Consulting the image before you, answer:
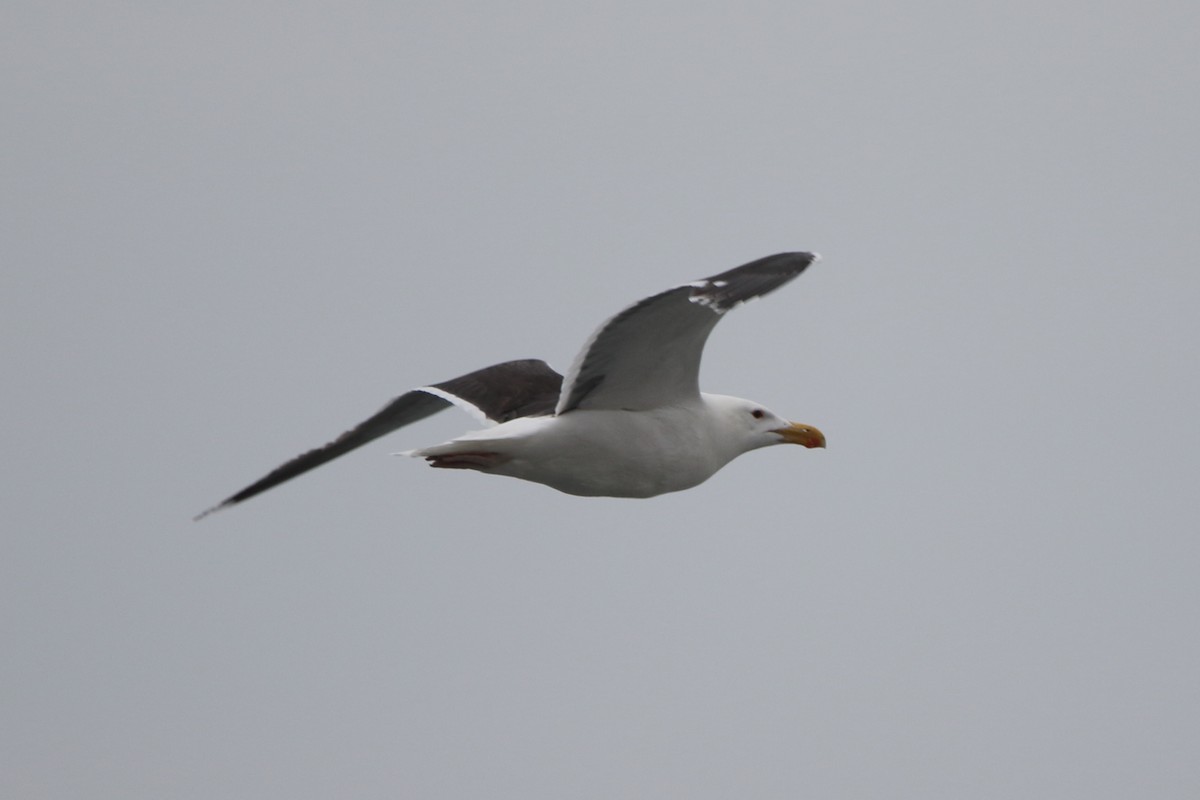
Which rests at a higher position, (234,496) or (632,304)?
(632,304)

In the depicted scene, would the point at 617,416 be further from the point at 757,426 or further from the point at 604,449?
the point at 757,426

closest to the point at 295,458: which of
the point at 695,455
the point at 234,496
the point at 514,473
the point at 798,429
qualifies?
the point at 234,496

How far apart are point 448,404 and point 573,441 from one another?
154cm

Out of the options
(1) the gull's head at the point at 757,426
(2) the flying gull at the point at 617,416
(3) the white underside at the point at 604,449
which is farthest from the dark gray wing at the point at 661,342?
(1) the gull's head at the point at 757,426

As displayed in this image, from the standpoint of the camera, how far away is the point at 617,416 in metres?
12.1

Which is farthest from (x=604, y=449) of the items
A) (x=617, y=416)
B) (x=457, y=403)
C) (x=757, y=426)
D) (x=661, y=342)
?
(x=757, y=426)

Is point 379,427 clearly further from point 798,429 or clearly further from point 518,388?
point 798,429

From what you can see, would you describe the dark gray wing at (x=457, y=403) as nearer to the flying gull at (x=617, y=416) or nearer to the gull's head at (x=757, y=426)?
the flying gull at (x=617, y=416)

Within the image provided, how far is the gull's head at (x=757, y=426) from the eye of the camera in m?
Result: 12.9

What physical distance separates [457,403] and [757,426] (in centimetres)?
208

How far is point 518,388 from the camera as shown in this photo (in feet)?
43.3

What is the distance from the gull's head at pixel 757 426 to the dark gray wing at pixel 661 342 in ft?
1.99

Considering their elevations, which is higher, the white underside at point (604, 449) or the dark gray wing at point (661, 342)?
the dark gray wing at point (661, 342)

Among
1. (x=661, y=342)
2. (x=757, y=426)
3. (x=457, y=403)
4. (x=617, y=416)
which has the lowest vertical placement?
(x=757, y=426)
